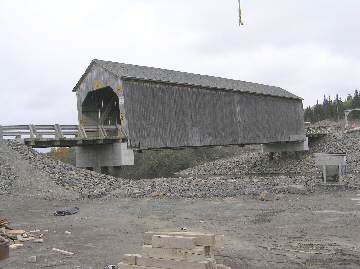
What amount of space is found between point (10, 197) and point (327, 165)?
43.6 feet

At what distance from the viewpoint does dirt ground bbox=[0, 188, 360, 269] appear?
7.73m

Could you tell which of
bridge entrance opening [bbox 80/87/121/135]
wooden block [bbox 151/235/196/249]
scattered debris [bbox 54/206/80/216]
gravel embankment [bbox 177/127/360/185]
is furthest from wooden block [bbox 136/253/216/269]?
gravel embankment [bbox 177/127/360/185]

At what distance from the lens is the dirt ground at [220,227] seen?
7730mm

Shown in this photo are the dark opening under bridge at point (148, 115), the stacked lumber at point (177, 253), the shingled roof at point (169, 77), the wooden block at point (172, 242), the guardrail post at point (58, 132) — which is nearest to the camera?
the stacked lumber at point (177, 253)

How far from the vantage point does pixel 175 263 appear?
222 inches

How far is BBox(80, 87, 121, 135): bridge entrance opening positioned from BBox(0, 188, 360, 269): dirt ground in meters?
13.3

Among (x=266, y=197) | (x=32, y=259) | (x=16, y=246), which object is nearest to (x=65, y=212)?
(x=16, y=246)

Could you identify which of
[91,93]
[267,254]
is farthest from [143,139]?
[267,254]

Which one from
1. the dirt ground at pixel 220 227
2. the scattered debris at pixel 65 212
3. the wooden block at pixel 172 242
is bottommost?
the dirt ground at pixel 220 227

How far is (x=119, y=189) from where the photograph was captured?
19344mm

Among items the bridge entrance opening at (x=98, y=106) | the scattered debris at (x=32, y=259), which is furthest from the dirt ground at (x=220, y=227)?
the bridge entrance opening at (x=98, y=106)

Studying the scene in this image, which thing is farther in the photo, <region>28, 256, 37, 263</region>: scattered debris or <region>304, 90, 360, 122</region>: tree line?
<region>304, 90, 360, 122</region>: tree line

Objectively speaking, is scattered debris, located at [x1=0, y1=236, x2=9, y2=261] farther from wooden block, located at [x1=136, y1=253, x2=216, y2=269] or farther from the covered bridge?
the covered bridge

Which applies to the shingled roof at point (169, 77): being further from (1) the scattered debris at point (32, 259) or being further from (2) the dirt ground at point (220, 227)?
(1) the scattered debris at point (32, 259)
